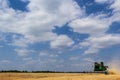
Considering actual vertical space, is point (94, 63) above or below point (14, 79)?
above

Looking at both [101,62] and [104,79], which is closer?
[104,79]

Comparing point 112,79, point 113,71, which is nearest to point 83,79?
point 112,79

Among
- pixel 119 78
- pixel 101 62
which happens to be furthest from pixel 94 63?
pixel 119 78

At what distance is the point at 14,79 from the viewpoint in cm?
5209

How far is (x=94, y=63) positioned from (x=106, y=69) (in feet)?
12.9

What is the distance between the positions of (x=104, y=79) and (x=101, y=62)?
30.8 metres

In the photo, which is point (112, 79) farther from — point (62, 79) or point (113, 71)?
point (113, 71)

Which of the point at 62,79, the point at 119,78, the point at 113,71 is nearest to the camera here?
the point at 62,79

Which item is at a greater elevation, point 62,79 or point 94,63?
point 94,63

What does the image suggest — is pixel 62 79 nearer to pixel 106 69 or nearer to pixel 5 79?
pixel 5 79

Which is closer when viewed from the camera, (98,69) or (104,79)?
(104,79)

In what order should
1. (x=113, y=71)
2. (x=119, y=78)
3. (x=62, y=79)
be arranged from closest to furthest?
(x=62, y=79) < (x=119, y=78) < (x=113, y=71)

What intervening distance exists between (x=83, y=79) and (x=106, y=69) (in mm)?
32157

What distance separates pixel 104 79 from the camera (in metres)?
53.0
